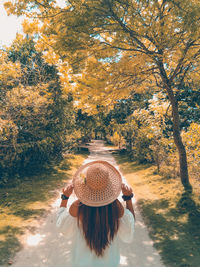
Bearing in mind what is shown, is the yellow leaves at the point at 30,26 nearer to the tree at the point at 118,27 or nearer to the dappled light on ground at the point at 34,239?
the tree at the point at 118,27

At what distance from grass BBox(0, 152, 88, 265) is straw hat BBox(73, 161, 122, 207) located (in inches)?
121

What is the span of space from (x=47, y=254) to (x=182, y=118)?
1200 cm

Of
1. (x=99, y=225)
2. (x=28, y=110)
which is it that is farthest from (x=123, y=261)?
(x=28, y=110)

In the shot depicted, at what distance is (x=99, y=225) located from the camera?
1.74 m

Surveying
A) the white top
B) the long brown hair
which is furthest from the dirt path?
the long brown hair

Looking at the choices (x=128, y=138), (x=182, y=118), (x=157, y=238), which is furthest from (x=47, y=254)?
(x=128, y=138)

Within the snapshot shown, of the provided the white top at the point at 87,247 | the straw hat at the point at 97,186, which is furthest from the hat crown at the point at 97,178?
the white top at the point at 87,247

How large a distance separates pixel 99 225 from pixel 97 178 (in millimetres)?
381

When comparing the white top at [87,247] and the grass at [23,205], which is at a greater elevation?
the white top at [87,247]

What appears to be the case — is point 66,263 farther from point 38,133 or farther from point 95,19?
point 38,133

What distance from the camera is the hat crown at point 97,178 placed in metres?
1.77

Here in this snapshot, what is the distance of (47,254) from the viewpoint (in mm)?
4074

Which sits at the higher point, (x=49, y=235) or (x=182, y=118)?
(x=182, y=118)

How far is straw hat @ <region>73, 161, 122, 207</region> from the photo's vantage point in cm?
175
